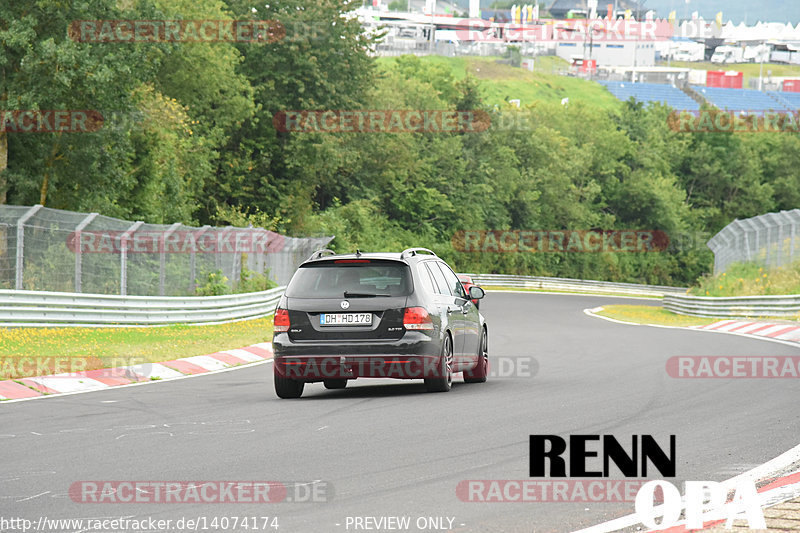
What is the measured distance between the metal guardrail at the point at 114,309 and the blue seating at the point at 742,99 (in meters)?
161

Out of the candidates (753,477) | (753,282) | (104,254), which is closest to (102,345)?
(104,254)

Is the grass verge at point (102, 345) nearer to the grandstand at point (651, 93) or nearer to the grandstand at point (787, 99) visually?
the grandstand at point (651, 93)

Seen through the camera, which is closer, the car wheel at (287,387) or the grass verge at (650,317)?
the car wheel at (287,387)

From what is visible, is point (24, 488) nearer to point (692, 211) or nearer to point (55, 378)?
point (55, 378)

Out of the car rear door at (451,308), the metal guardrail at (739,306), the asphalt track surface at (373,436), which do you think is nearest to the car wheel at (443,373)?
the asphalt track surface at (373,436)

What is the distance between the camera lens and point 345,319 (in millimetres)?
12188

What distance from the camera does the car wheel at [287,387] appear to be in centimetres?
1244

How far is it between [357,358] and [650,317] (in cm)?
3040

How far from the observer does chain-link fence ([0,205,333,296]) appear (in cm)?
2039

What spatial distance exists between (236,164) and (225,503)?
51.6m

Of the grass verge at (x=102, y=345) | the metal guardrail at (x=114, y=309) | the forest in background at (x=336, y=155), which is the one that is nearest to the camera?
the grass verge at (x=102, y=345)

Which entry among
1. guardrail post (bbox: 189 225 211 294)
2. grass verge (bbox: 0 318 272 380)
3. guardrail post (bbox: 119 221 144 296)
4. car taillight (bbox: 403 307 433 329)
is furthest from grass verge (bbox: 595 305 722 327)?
car taillight (bbox: 403 307 433 329)

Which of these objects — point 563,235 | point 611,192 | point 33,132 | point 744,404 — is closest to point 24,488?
point 744,404

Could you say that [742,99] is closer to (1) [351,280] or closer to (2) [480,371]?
(2) [480,371]
